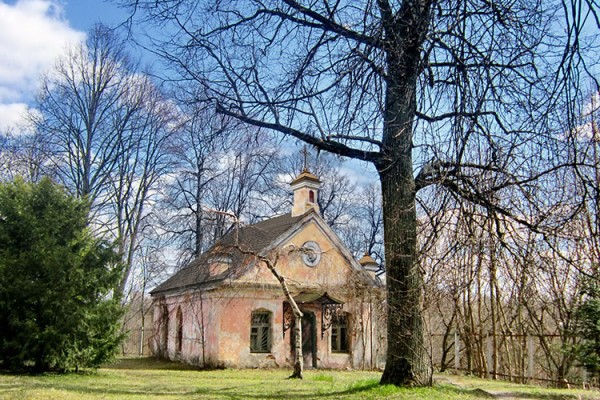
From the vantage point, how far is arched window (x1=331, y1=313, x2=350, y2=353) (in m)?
26.1

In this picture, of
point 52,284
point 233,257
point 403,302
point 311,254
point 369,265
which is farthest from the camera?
point 369,265

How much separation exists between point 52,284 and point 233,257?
32.2 ft

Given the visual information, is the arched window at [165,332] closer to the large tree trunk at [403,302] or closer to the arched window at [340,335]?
the arched window at [340,335]

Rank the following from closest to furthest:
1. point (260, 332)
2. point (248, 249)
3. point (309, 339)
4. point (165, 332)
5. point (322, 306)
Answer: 1. point (248, 249)
2. point (260, 332)
3. point (309, 339)
4. point (322, 306)
5. point (165, 332)

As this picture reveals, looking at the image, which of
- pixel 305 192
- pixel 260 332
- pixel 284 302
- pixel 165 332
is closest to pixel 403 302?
pixel 284 302

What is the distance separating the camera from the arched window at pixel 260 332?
23989 millimetres

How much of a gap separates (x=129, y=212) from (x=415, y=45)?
2498cm

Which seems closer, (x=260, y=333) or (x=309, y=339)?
(x=260, y=333)

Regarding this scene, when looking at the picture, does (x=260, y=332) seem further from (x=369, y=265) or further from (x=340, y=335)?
(x=369, y=265)

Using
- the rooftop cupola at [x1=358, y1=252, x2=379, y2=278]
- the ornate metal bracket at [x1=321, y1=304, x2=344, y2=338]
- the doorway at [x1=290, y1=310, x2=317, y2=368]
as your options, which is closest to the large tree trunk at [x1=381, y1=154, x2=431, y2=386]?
the doorway at [x1=290, y1=310, x2=317, y2=368]

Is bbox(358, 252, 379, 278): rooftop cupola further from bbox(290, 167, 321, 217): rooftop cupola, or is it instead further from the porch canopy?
bbox(290, 167, 321, 217): rooftop cupola

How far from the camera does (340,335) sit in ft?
86.4

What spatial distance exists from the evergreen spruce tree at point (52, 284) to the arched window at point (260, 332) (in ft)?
24.0

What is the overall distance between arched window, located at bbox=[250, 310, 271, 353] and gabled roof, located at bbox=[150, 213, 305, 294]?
7.32ft
